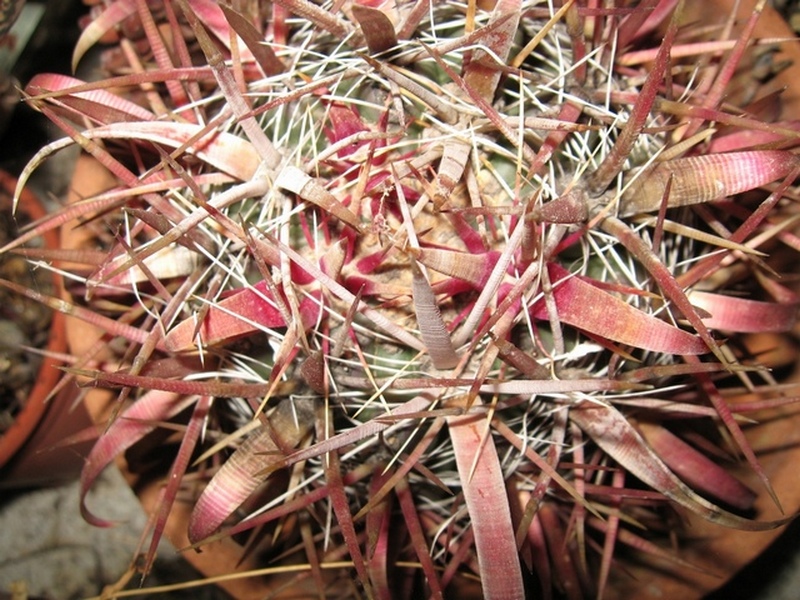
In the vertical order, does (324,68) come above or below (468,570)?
above

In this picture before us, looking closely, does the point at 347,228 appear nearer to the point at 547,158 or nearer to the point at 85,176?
the point at 547,158

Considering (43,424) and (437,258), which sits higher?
(437,258)

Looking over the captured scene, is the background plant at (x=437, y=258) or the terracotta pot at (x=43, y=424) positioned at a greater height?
the background plant at (x=437, y=258)

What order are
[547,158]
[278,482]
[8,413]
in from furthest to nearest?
[8,413]
[278,482]
[547,158]

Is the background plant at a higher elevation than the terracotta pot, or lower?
higher

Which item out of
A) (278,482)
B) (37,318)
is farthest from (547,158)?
(37,318)
